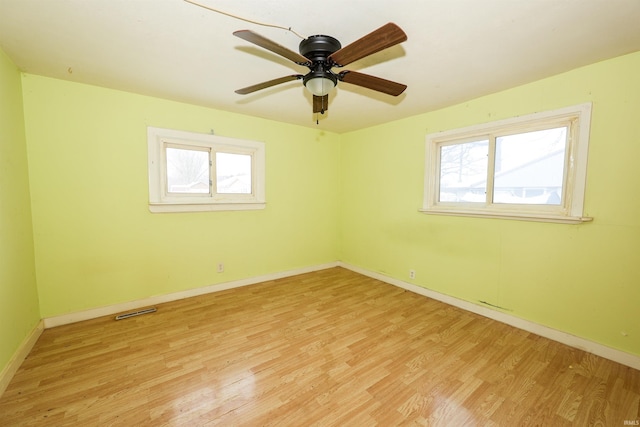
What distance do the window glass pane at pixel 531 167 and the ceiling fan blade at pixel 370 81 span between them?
5.06ft

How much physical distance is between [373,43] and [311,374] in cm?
208

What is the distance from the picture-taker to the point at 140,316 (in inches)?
102

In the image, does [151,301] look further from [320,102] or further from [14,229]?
[320,102]

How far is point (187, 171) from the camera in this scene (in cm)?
306

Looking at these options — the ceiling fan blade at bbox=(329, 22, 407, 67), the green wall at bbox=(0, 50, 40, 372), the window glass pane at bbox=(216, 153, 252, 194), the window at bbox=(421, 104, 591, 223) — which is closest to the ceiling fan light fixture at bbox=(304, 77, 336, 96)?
the ceiling fan blade at bbox=(329, 22, 407, 67)

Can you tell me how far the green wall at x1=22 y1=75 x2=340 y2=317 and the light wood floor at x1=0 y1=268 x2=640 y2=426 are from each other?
1.54ft

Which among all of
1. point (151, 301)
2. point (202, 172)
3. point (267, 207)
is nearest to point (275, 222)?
point (267, 207)

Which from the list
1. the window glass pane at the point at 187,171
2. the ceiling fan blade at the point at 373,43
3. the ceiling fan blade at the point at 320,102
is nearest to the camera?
the ceiling fan blade at the point at 373,43

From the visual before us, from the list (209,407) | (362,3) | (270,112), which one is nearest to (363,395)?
(209,407)

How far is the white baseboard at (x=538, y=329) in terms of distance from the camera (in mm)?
1912

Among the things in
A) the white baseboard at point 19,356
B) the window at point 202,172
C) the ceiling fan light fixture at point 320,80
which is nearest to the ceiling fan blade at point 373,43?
the ceiling fan light fixture at point 320,80

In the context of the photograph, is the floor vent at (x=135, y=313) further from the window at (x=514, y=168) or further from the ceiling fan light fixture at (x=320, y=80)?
the window at (x=514, y=168)

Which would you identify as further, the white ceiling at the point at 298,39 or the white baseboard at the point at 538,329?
the white baseboard at the point at 538,329

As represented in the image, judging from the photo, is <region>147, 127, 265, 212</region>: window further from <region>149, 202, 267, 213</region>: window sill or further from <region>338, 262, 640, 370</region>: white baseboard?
<region>338, 262, 640, 370</region>: white baseboard
